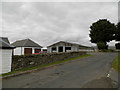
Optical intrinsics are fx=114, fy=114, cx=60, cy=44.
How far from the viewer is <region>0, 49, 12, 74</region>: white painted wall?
9.49 meters

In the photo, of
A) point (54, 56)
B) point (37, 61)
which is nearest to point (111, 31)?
point (54, 56)

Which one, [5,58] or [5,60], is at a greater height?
[5,58]

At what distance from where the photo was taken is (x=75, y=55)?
23.2 metres

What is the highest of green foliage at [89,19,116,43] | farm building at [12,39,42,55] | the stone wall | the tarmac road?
green foliage at [89,19,116,43]

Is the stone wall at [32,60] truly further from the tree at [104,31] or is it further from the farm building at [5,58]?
the tree at [104,31]

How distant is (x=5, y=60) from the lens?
9680 mm

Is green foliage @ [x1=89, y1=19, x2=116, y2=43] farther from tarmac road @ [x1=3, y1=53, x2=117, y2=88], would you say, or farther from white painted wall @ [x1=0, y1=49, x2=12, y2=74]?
white painted wall @ [x1=0, y1=49, x2=12, y2=74]

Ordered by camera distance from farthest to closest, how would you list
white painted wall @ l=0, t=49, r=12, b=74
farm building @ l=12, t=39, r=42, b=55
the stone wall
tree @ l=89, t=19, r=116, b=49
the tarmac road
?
tree @ l=89, t=19, r=116, b=49 → farm building @ l=12, t=39, r=42, b=55 → the stone wall → white painted wall @ l=0, t=49, r=12, b=74 → the tarmac road

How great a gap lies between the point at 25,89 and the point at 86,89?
10.0 feet

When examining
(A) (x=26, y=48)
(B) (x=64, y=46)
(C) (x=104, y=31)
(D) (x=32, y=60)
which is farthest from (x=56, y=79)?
(C) (x=104, y=31)

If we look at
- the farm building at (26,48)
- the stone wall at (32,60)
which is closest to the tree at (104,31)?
the farm building at (26,48)

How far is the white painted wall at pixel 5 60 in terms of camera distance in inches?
374

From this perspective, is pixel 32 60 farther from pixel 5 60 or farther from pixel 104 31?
pixel 104 31

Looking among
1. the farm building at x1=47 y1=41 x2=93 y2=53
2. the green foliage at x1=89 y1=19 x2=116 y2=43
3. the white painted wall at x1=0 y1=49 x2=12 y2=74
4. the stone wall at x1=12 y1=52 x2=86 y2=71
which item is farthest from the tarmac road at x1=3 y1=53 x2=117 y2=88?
the green foliage at x1=89 y1=19 x2=116 y2=43
